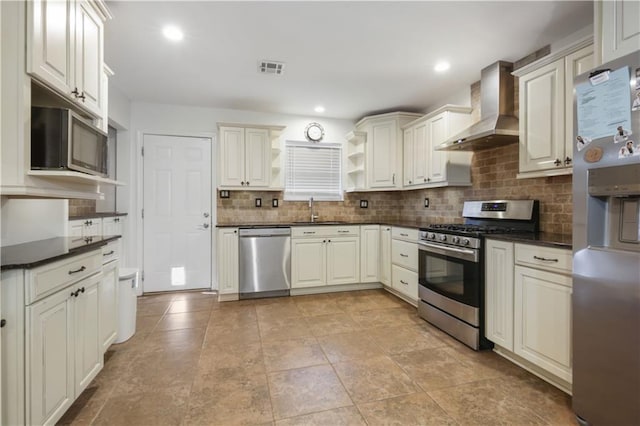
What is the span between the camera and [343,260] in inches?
159

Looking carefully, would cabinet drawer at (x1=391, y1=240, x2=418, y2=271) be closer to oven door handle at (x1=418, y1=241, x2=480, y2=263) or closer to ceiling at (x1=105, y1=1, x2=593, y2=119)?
oven door handle at (x1=418, y1=241, x2=480, y2=263)

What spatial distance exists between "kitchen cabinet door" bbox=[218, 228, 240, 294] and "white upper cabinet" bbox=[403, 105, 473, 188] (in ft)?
7.96

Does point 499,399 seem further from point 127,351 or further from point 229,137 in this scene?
point 229,137

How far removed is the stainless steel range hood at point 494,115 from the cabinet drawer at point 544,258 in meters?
1.06

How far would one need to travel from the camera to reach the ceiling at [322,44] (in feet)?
6.93

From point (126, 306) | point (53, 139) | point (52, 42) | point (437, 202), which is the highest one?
point (52, 42)

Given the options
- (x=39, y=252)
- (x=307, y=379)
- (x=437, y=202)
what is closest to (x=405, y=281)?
(x=437, y=202)

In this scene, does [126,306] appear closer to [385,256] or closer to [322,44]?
[322,44]

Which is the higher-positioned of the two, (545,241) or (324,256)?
(545,241)

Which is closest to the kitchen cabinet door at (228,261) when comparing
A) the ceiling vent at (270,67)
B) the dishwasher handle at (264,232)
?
the dishwasher handle at (264,232)

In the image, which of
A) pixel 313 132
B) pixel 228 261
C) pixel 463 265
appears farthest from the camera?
pixel 313 132

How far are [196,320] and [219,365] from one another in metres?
1.04

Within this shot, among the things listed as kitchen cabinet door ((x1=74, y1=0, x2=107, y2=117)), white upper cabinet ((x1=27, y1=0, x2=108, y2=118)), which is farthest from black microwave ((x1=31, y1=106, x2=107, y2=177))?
kitchen cabinet door ((x1=74, y1=0, x2=107, y2=117))

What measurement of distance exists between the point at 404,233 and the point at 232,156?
2.40 metres
